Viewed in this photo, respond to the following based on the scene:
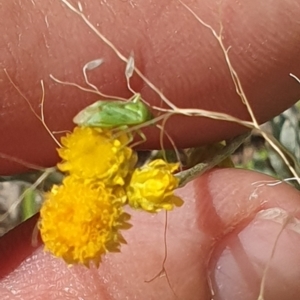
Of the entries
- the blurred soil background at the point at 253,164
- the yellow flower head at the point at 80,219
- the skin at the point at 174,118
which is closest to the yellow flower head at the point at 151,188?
the yellow flower head at the point at 80,219

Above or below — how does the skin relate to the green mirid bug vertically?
below

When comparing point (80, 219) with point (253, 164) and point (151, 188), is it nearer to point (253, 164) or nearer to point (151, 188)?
point (151, 188)

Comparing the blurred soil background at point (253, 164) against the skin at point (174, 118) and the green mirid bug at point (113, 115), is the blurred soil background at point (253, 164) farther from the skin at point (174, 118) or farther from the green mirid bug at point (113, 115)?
the green mirid bug at point (113, 115)

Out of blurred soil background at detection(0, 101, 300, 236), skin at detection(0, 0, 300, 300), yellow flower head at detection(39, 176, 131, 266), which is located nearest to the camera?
yellow flower head at detection(39, 176, 131, 266)

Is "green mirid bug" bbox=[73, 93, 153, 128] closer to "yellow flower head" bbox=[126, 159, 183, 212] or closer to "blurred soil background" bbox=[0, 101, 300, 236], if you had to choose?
"yellow flower head" bbox=[126, 159, 183, 212]

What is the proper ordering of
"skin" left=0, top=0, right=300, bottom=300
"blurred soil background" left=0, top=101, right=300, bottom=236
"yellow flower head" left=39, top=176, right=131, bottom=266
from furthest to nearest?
"blurred soil background" left=0, top=101, right=300, bottom=236
"skin" left=0, top=0, right=300, bottom=300
"yellow flower head" left=39, top=176, right=131, bottom=266

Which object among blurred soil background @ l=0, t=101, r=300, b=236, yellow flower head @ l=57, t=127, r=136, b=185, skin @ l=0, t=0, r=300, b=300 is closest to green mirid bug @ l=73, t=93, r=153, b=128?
yellow flower head @ l=57, t=127, r=136, b=185

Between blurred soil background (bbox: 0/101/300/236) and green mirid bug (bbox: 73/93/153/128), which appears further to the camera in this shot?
blurred soil background (bbox: 0/101/300/236)

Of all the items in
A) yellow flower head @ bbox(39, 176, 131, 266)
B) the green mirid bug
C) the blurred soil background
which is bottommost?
the blurred soil background
